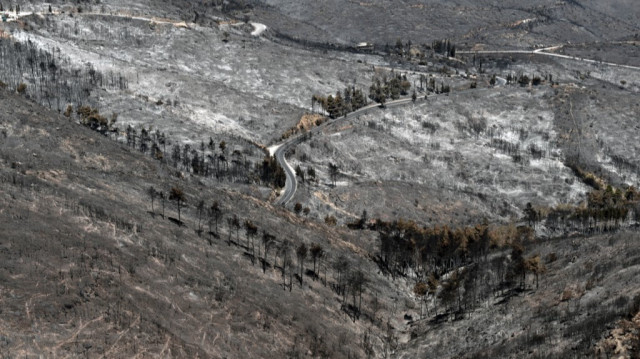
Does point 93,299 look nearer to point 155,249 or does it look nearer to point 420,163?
point 155,249

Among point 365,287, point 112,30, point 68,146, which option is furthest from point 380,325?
point 112,30

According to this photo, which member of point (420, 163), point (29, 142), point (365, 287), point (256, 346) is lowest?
A: point (420, 163)

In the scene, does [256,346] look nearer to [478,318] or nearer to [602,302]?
[478,318]

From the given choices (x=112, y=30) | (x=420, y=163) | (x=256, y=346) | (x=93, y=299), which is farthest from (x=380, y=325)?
(x=112, y=30)

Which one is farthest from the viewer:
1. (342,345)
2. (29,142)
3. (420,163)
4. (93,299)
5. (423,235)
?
(420,163)

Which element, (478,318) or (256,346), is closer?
(256,346)

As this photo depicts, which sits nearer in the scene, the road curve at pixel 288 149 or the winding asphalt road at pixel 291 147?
the road curve at pixel 288 149

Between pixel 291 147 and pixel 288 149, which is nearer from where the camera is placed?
pixel 288 149

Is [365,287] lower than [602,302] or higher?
lower

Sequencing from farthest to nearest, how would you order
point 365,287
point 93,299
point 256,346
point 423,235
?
1. point 423,235
2. point 365,287
3. point 256,346
4. point 93,299

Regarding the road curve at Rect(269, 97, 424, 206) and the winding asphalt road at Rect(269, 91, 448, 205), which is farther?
the winding asphalt road at Rect(269, 91, 448, 205)
